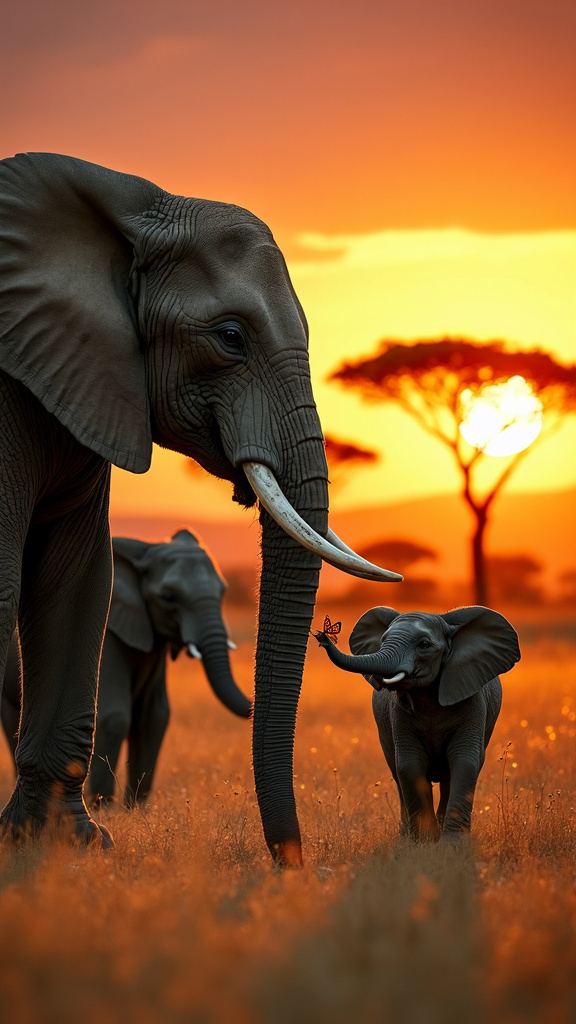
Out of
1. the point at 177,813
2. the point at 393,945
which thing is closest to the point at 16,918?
the point at 393,945

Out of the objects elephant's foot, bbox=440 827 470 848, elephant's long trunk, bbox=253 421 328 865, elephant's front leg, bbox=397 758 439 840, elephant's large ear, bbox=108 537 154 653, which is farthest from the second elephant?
elephant's long trunk, bbox=253 421 328 865

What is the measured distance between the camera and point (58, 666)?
22.0ft

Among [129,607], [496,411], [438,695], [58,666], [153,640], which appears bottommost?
[58,666]

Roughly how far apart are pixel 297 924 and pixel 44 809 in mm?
2896

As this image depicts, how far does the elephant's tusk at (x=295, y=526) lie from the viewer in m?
5.47

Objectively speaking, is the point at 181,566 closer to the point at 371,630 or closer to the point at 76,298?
the point at 371,630

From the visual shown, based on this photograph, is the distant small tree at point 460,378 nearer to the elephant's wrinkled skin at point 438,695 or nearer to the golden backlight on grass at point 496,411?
the golden backlight on grass at point 496,411

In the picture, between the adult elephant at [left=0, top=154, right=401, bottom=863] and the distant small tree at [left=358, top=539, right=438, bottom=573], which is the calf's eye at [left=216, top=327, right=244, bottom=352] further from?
the distant small tree at [left=358, top=539, right=438, bottom=573]

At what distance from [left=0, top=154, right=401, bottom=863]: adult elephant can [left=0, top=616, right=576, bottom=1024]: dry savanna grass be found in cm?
72

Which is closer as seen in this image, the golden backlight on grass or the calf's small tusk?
the calf's small tusk

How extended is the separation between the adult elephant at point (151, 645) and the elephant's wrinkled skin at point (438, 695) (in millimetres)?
3220

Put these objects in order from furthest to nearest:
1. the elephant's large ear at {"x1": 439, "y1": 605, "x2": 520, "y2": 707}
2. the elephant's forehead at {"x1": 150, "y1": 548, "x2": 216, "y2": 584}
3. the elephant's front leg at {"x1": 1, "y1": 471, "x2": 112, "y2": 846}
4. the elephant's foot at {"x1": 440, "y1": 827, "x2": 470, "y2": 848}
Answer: the elephant's forehead at {"x1": 150, "y1": 548, "x2": 216, "y2": 584}, the elephant's large ear at {"x1": 439, "y1": 605, "x2": 520, "y2": 707}, the elephant's front leg at {"x1": 1, "y1": 471, "x2": 112, "y2": 846}, the elephant's foot at {"x1": 440, "y1": 827, "x2": 470, "y2": 848}

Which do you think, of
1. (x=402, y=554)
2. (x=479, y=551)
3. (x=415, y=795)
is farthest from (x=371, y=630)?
(x=402, y=554)

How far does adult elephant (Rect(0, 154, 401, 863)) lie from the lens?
568 cm
